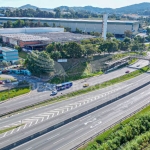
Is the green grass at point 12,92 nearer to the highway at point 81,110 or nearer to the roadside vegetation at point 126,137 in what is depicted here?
the highway at point 81,110

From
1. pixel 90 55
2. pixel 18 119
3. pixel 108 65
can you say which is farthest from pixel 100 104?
pixel 90 55

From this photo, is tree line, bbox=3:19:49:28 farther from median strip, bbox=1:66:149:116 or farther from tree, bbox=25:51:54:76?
median strip, bbox=1:66:149:116

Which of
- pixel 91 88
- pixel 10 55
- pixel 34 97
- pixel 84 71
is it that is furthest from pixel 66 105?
pixel 10 55

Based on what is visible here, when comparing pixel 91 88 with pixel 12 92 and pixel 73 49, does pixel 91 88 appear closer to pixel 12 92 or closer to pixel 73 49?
pixel 73 49

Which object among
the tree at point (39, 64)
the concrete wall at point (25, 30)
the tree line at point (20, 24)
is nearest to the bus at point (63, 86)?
the tree at point (39, 64)

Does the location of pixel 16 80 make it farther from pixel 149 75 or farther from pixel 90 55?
pixel 149 75
